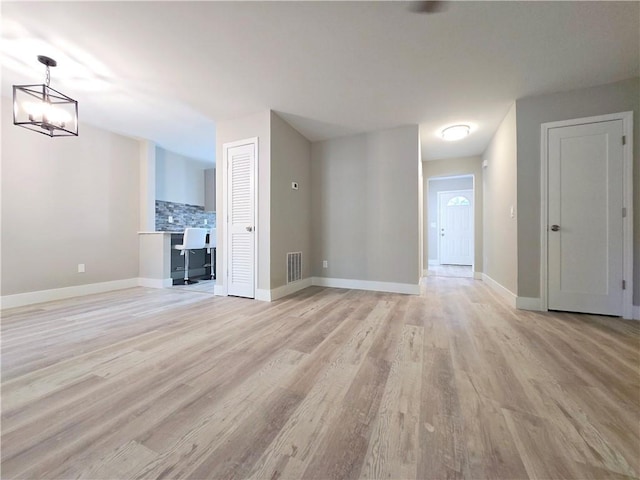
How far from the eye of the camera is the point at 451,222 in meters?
7.25

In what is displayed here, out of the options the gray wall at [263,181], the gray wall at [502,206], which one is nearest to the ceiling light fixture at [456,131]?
the gray wall at [502,206]

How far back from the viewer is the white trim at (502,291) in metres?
2.90

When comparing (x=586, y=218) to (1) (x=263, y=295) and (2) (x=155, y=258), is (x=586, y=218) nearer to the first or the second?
(1) (x=263, y=295)

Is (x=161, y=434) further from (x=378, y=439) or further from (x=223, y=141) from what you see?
(x=223, y=141)

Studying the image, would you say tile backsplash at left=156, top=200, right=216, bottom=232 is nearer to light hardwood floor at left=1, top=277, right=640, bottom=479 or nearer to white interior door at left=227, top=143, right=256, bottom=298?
white interior door at left=227, top=143, right=256, bottom=298

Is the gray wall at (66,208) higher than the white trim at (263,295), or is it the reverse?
the gray wall at (66,208)

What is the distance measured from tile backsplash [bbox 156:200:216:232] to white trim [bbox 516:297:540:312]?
5910mm

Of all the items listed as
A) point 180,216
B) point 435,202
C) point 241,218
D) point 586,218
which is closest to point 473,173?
point 435,202

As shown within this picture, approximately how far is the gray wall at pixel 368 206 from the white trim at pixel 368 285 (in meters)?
0.06

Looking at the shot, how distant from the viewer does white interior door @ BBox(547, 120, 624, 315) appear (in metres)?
2.49

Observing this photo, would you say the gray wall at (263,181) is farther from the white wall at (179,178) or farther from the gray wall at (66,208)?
the white wall at (179,178)

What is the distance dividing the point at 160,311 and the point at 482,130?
4955 millimetres

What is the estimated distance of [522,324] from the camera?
228cm

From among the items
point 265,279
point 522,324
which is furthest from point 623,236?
point 265,279
